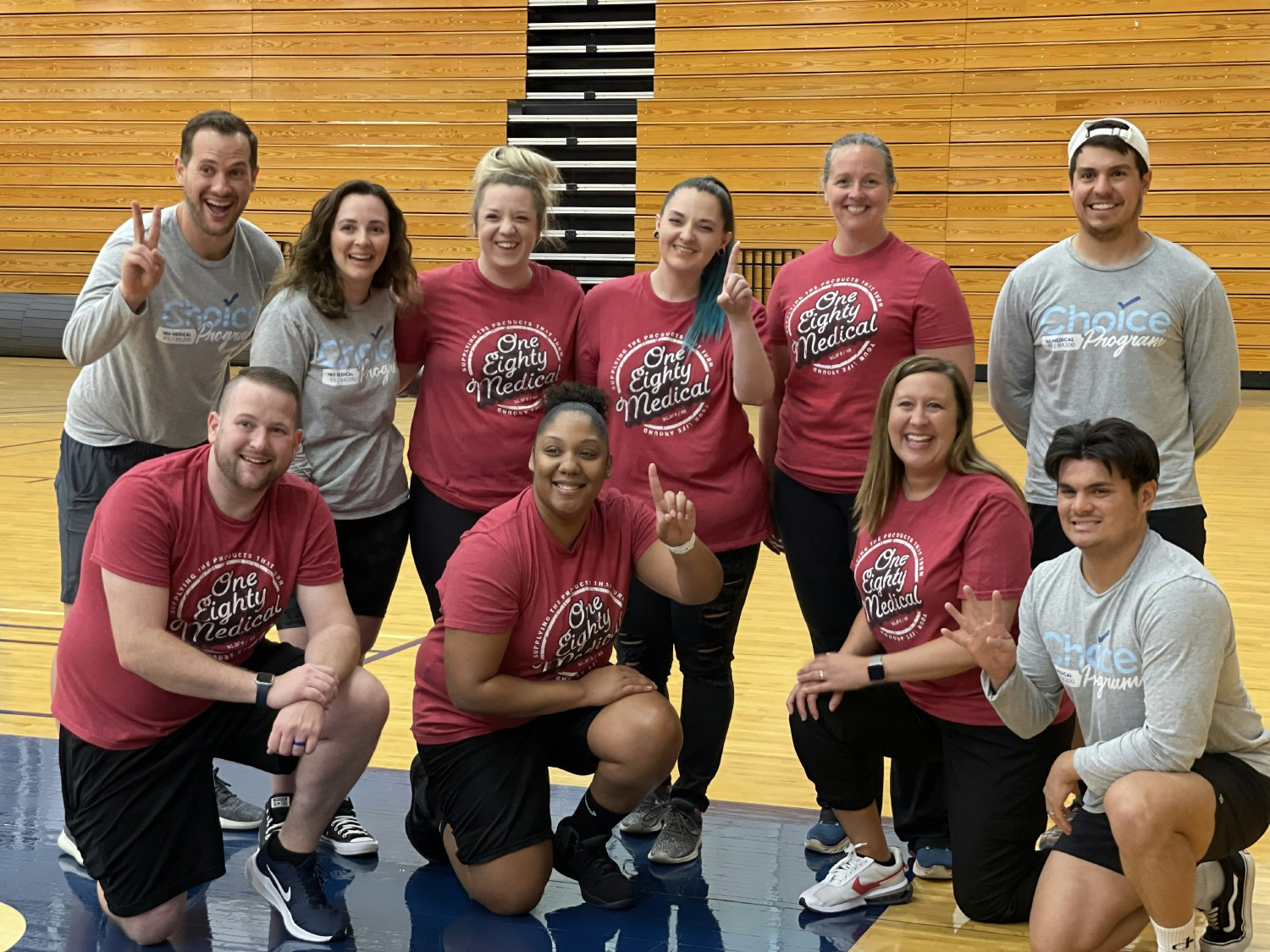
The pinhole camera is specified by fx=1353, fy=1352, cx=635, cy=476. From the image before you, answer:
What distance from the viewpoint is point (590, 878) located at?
2639 millimetres

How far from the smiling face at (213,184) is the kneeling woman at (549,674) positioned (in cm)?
88

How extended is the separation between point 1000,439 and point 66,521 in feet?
21.5

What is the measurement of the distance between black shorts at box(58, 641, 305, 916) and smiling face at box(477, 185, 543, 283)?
1080mm

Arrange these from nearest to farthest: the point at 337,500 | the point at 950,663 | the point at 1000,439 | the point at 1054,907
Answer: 1. the point at 1054,907
2. the point at 950,663
3. the point at 337,500
4. the point at 1000,439

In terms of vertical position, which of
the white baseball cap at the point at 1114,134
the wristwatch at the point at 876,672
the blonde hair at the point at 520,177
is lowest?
the wristwatch at the point at 876,672

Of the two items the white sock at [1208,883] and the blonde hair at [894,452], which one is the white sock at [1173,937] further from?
the blonde hair at [894,452]

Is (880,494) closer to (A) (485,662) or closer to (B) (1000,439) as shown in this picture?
(A) (485,662)

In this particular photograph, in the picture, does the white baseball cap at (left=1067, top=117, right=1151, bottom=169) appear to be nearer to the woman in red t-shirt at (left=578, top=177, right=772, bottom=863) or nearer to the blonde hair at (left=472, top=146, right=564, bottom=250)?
the woman in red t-shirt at (left=578, top=177, right=772, bottom=863)

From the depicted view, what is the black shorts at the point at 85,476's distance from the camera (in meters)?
2.94

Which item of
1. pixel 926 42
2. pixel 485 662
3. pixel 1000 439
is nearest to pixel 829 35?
pixel 926 42

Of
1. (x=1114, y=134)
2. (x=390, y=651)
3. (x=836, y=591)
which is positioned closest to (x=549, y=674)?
(x=836, y=591)

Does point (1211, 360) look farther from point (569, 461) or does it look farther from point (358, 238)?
point (358, 238)

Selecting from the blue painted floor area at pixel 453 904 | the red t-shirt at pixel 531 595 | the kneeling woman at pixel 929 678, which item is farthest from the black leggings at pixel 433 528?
the kneeling woman at pixel 929 678

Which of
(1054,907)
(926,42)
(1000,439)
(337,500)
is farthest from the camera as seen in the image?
(926,42)
